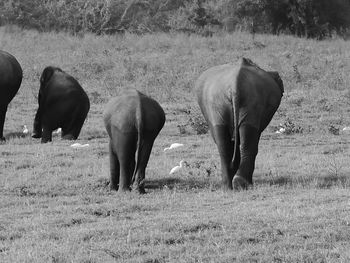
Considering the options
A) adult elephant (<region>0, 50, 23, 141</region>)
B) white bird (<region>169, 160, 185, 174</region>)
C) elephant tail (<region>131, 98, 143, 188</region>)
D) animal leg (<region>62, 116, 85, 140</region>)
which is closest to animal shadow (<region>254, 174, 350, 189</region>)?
white bird (<region>169, 160, 185, 174</region>)

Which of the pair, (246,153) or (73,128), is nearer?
(246,153)

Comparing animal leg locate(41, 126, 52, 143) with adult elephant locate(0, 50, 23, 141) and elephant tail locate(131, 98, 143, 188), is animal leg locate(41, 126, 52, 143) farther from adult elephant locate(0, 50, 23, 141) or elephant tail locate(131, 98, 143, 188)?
elephant tail locate(131, 98, 143, 188)

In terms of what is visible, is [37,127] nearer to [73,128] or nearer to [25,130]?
[73,128]

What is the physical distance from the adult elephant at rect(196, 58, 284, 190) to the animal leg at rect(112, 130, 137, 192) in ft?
3.72

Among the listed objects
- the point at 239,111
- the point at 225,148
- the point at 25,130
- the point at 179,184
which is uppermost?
the point at 239,111

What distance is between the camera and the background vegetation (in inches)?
1520

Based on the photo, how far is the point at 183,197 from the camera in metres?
11.4

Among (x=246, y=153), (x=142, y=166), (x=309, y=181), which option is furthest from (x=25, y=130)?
(x=309, y=181)

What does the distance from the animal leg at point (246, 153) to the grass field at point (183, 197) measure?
20 cm

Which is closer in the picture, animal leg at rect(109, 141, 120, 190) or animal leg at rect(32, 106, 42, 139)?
animal leg at rect(109, 141, 120, 190)

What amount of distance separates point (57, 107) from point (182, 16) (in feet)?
75.8

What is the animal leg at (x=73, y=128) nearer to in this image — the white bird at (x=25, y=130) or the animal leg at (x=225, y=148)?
the white bird at (x=25, y=130)

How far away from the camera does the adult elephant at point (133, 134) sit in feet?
39.2

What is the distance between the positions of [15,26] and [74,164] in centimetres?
2309
